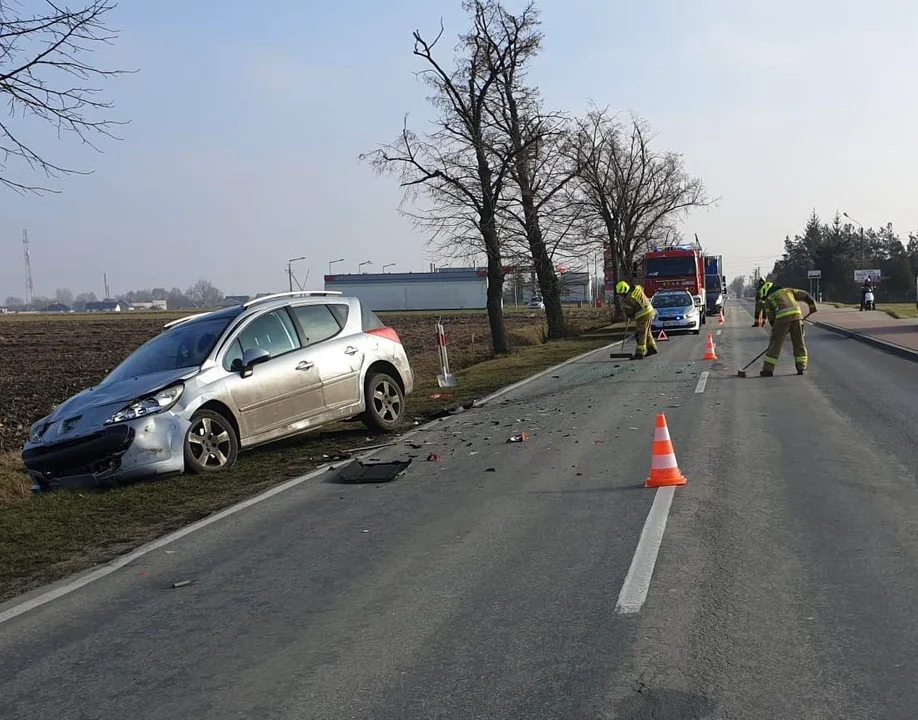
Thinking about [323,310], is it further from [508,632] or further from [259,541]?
[508,632]

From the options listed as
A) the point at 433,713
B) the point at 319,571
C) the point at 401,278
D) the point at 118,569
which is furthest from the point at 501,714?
the point at 401,278

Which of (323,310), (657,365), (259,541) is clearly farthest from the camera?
(657,365)

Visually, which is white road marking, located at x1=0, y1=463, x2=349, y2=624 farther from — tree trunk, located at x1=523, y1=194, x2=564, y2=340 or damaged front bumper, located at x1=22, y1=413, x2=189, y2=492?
tree trunk, located at x1=523, y1=194, x2=564, y2=340

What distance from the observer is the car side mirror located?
9.88m

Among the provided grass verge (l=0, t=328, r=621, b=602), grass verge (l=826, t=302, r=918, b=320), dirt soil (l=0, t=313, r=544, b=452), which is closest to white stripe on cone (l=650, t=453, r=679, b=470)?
grass verge (l=0, t=328, r=621, b=602)

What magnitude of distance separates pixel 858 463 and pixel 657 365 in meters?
12.3

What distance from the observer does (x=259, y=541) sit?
6.71m

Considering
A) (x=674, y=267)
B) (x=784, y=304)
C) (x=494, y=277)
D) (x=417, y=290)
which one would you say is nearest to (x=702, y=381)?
(x=784, y=304)

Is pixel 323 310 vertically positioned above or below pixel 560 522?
above

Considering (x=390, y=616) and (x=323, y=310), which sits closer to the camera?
(x=390, y=616)

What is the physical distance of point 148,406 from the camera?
351 inches

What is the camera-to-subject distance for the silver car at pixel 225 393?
28.9 feet

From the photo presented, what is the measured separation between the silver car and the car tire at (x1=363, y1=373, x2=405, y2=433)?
15mm

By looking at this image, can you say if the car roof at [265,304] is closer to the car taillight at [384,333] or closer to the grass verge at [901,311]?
the car taillight at [384,333]
